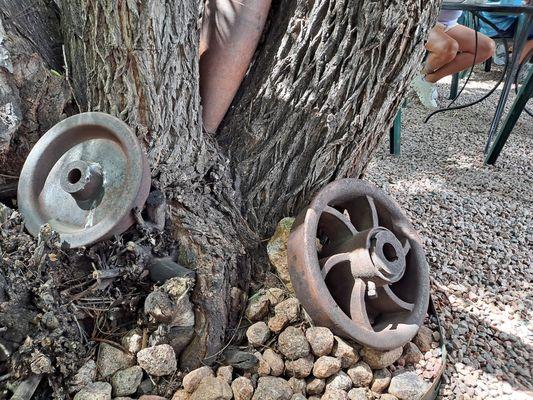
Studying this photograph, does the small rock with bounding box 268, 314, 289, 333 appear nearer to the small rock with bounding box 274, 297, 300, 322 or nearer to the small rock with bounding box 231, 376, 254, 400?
the small rock with bounding box 274, 297, 300, 322

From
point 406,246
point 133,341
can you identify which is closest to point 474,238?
point 406,246

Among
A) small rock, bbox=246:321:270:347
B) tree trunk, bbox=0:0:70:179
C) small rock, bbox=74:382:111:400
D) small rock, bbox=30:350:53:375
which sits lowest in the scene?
small rock, bbox=246:321:270:347

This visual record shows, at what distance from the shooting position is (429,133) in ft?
14.5

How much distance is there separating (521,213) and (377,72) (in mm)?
1874

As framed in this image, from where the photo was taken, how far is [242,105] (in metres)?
1.75

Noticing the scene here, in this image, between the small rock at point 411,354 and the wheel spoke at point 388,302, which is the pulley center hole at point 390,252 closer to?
the wheel spoke at point 388,302

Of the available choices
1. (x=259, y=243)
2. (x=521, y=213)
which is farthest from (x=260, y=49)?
A: (x=521, y=213)

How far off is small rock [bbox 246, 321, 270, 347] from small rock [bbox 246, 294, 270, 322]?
0.04 metres

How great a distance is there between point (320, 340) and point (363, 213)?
0.52m

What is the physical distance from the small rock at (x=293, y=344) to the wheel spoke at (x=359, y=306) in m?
0.18

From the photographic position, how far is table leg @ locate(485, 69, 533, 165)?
3464mm

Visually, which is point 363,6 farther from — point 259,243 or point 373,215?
point 259,243

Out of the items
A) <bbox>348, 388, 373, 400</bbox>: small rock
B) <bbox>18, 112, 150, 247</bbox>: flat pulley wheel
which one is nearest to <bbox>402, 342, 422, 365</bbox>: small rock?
<bbox>348, 388, 373, 400</bbox>: small rock

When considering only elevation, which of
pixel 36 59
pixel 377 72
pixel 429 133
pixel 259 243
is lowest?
pixel 429 133
